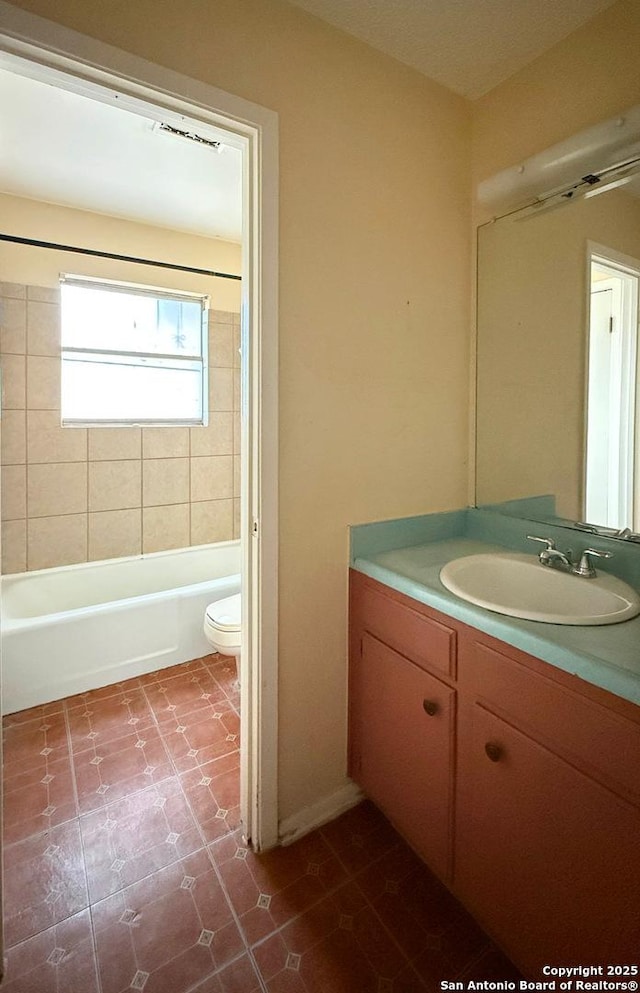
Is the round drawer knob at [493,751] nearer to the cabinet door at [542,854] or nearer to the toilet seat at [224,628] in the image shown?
the cabinet door at [542,854]

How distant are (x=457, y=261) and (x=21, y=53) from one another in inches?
51.6

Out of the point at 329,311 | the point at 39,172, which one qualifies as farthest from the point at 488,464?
the point at 39,172

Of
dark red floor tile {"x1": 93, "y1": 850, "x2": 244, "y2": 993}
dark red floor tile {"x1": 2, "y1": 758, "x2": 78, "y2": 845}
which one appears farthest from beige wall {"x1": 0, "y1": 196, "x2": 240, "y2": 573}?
dark red floor tile {"x1": 93, "y1": 850, "x2": 244, "y2": 993}

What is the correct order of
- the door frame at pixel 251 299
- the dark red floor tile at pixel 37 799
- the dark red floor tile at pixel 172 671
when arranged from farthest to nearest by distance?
the dark red floor tile at pixel 172 671, the dark red floor tile at pixel 37 799, the door frame at pixel 251 299

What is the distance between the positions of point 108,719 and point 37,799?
1.47 feet

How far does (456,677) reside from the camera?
1109mm

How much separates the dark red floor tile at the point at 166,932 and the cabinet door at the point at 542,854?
0.64 metres

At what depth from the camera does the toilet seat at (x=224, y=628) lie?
2039 millimetres

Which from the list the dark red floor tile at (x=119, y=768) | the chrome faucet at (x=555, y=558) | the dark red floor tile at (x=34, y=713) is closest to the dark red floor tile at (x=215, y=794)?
the dark red floor tile at (x=119, y=768)

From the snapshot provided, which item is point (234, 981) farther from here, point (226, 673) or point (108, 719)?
point (226, 673)

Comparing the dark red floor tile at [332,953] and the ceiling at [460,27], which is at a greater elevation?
the ceiling at [460,27]

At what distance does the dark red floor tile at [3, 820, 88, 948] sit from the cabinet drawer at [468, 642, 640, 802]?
1237mm

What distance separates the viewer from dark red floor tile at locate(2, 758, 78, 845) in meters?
1.45

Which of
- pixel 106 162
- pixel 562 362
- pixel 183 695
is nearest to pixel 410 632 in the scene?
pixel 562 362
